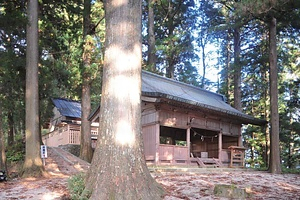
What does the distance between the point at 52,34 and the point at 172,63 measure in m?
10.8

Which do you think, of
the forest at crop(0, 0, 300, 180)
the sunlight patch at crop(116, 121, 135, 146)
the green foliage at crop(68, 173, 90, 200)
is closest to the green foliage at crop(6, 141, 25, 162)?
the forest at crop(0, 0, 300, 180)

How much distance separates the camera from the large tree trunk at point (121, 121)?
174 inches

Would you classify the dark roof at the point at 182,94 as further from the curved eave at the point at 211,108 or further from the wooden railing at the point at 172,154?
the wooden railing at the point at 172,154

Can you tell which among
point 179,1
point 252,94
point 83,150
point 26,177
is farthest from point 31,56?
point 252,94

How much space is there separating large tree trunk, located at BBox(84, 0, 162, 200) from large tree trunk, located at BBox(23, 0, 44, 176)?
4581 millimetres

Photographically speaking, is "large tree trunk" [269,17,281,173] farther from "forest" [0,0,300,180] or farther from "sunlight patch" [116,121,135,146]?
"sunlight patch" [116,121,135,146]

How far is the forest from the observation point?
36.1 feet

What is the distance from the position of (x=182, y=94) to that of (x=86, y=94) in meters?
4.84

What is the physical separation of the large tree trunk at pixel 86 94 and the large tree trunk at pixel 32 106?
A: 12.3ft

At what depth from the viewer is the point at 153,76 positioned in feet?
47.5

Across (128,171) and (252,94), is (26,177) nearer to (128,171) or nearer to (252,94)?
(128,171)

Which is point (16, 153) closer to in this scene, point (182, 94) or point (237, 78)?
point (182, 94)

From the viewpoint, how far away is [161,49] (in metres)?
16.7

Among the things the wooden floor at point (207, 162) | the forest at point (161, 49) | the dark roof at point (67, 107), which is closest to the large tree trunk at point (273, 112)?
the forest at point (161, 49)
